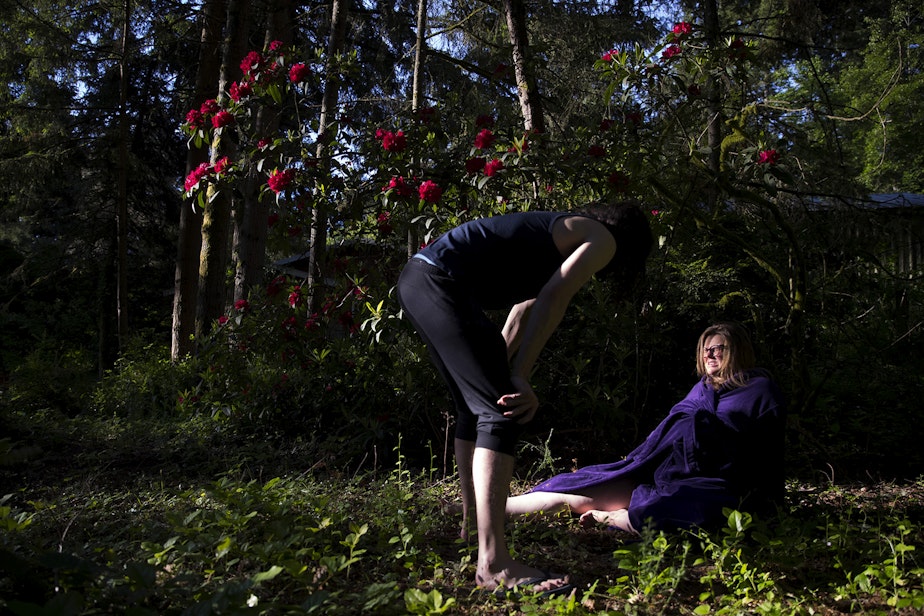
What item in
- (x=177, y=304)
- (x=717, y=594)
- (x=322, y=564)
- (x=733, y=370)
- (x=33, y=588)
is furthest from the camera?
(x=177, y=304)

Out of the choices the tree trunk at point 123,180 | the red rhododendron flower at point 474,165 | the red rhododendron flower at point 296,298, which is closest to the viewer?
the red rhododendron flower at point 474,165

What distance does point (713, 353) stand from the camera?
3.41 metres

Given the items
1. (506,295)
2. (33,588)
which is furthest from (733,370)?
(33,588)

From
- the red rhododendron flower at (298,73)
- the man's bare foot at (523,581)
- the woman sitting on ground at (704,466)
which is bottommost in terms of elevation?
the man's bare foot at (523,581)

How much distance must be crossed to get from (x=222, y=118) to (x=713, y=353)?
3291mm

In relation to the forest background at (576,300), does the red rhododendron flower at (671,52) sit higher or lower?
higher

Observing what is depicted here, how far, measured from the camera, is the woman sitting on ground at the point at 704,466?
304 cm

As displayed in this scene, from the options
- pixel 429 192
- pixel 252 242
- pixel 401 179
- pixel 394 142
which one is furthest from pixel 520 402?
pixel 252 242

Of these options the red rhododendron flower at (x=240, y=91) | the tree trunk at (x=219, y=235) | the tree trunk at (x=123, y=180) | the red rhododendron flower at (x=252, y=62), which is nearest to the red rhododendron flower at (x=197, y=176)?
the red rhododendron flower at (x=240, y=91)

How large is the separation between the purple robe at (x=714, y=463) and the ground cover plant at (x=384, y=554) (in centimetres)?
13

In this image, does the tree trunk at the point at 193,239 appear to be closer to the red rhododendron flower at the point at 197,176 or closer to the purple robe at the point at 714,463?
the red rhododendron flower at the point at 197,176

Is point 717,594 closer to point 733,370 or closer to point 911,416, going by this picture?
point 733,370

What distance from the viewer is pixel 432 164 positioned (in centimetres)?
478

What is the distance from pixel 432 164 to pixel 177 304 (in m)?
5.24
